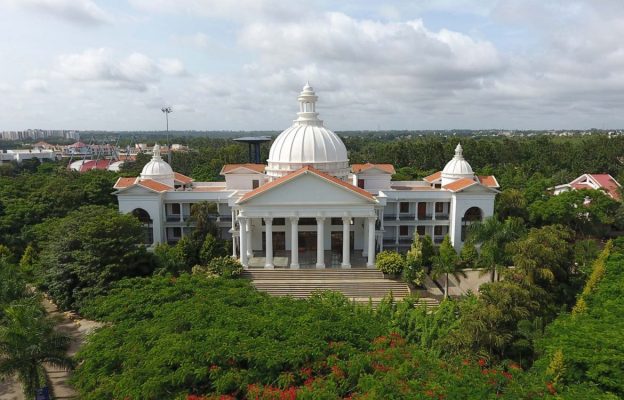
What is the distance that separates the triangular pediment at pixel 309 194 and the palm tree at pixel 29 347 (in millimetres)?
15500

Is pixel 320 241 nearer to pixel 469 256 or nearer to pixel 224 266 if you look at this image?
pixel 224 266

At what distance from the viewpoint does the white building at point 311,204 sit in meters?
32.0

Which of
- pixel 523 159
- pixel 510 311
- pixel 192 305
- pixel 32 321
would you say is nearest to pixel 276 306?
pixel 192 305

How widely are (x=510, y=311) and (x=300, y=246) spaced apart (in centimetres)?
1820

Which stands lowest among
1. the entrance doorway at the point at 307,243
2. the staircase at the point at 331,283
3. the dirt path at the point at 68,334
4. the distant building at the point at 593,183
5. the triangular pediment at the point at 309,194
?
the dirt path at the point at 68,334

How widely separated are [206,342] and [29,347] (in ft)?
26.3

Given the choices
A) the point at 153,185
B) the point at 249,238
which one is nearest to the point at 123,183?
the point at 153,185

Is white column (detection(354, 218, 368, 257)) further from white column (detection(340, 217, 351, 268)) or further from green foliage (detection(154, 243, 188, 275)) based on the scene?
green foliage (detection(154, 243, 188, 275))

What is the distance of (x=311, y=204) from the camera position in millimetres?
31906

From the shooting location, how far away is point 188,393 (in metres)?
13.4

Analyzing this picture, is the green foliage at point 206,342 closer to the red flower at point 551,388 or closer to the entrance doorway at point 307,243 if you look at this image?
the red flower at point 551,388

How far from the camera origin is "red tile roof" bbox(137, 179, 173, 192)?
3662cm

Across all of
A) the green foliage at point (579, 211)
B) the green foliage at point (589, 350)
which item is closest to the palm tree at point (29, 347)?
the green foliage at point (589, 350)

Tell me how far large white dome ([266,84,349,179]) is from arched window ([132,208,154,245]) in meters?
10.8
